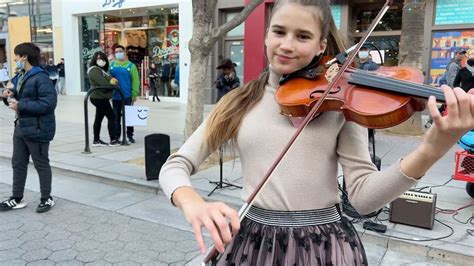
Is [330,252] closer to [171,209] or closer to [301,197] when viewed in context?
[301,197]

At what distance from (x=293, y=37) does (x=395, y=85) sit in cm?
36

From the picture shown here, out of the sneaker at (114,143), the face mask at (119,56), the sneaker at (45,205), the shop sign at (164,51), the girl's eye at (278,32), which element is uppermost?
the shop sign at (164,51)

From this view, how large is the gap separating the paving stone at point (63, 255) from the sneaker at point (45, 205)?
1.18 metres

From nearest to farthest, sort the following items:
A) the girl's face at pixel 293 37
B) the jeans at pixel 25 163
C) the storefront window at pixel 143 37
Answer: the girl's face at pixel 293 37
the jeans at pixel 25 163
the storefront window at pixel 143 37

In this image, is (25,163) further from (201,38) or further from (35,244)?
(201,38)

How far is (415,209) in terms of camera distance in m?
3.95

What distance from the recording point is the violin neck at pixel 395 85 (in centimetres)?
117

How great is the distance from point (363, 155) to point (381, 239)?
9.13 feet

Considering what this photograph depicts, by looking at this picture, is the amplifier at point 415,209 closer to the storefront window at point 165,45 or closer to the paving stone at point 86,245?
the paving stone at point 86,245

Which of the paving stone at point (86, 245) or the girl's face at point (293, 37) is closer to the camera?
the girl's face at point (293, 37)

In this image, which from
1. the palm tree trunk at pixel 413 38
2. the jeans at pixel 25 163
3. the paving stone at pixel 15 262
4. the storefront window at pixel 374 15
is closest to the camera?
the paving stone at pixel 15 262

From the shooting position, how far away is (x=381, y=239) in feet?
12.4

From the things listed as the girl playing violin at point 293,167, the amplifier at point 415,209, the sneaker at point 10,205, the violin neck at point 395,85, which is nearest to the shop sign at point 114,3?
the sneaker at point 10,205

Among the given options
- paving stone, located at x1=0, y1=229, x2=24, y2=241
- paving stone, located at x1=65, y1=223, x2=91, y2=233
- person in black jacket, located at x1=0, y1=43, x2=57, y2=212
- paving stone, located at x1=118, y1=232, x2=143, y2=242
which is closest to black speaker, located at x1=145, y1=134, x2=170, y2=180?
person in black jacket, located at x1=0, y1=43, x2=57, y2=212
